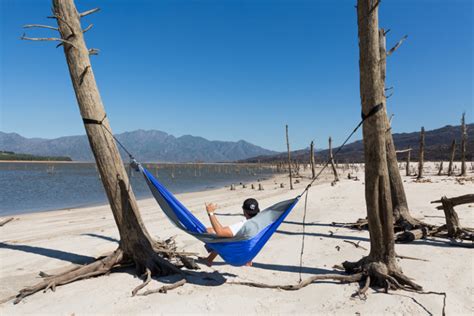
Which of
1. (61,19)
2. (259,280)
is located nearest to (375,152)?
(259,280)

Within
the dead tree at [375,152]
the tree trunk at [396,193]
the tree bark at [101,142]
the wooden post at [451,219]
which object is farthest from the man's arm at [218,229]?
the wooden post at [451,219]

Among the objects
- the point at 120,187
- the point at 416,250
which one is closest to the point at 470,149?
the point at 416,250

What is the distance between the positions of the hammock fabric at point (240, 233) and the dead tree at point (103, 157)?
1.52ft

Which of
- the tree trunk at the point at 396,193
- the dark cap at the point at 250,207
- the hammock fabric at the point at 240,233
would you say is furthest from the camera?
the tree trunk at the point at 396,193

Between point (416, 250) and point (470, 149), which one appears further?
point (470, 149)

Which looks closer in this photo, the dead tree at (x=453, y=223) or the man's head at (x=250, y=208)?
the man's head at (x=250, y=208)

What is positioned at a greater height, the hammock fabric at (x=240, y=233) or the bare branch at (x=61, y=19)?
the bare branch at (x=61, y=19)

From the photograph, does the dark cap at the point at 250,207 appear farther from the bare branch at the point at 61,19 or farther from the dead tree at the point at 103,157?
the bare branch at the point at 61,19

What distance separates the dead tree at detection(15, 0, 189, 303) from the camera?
350 cm

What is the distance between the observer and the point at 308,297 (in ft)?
9.63

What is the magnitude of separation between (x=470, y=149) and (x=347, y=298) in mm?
58138

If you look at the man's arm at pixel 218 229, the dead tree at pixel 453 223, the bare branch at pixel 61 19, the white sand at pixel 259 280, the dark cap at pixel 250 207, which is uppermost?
the bare branch at pixel 61 19

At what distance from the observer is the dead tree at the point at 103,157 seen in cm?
350

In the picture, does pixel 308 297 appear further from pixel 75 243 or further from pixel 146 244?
pixel 75 243
